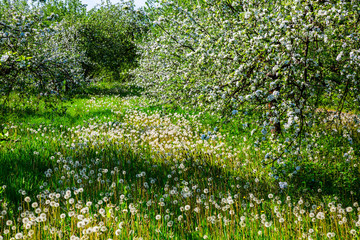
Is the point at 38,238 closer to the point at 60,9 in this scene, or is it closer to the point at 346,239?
the point at 346,239

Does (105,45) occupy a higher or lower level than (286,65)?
higher

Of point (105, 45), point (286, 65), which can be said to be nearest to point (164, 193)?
point (286, 65)

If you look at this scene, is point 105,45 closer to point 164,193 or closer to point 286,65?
point 164,193

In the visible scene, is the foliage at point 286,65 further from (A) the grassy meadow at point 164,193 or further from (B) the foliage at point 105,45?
(B) the foliage at point 105,45

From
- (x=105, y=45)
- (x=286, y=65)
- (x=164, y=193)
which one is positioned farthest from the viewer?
(x=105, y=45)

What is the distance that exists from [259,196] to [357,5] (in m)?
3.64

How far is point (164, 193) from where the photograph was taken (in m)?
5.80

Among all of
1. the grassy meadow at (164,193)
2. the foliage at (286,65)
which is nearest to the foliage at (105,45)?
the grassy meadow at (164,193)

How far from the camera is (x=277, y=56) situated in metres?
4.07

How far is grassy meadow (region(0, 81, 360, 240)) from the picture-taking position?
13.4ft

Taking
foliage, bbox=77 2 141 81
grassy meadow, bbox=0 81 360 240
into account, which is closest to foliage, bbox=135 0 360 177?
grassy meadow, bbox=0 81 360 240

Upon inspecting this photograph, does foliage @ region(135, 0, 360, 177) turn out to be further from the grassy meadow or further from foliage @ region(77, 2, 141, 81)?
foliage @ region(77, 2, 141, 81)

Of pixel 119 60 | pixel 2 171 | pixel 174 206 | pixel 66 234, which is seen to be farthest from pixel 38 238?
pixel 119 60

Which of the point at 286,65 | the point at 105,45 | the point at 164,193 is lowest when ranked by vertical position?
the point at 164,193
